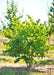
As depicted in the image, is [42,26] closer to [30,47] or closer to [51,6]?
[30,47]

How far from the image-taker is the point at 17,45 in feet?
113

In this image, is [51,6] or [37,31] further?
[51,6]

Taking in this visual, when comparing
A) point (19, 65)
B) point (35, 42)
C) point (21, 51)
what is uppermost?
point (35, 42)

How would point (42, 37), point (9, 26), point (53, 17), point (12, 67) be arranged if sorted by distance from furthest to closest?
point (53, 17) < point (9, 26) < point (12, 67) < point (42, 37)

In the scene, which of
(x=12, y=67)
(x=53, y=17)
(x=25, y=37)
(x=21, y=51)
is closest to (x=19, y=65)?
(x=12, y=67)

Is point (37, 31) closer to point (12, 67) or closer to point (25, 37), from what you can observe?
point (25, 37)

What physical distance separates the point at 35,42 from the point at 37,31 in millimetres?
2089

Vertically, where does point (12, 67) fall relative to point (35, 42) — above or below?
below

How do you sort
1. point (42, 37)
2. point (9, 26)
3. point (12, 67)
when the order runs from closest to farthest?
point (42, 37) → point (12, 67) → point (9, 26)

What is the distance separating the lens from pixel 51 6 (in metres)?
50.7

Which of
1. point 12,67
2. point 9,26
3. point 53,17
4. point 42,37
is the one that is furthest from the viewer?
point 53,17

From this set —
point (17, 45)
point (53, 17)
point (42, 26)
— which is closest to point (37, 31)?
point (42, 26)

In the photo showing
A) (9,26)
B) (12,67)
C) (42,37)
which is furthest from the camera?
(9,26)

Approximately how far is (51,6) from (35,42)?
20.3m
